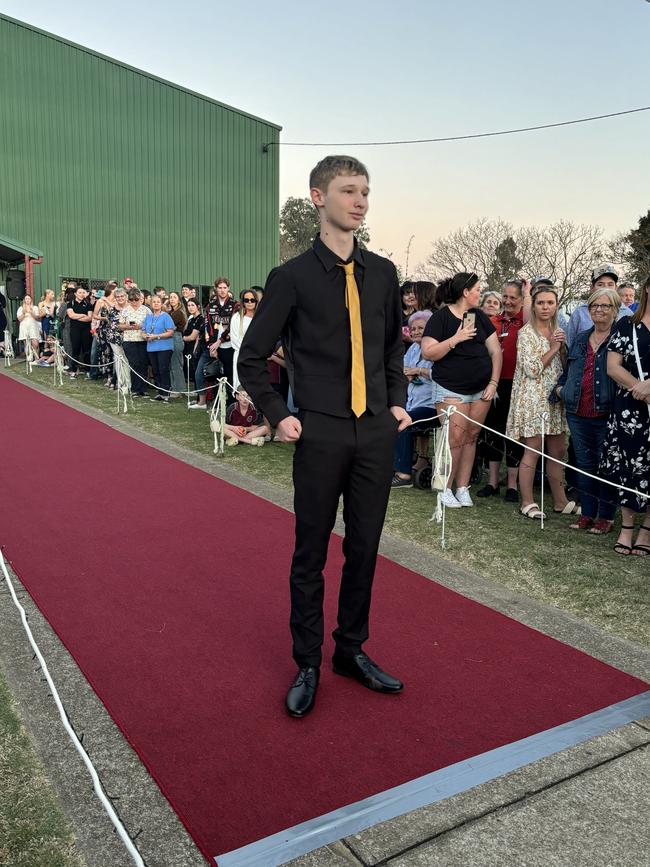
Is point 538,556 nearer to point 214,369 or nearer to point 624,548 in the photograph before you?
point 624,548

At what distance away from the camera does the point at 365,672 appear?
3.29 meters

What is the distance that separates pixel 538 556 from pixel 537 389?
1658 mm

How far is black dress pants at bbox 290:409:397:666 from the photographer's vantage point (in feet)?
9.71

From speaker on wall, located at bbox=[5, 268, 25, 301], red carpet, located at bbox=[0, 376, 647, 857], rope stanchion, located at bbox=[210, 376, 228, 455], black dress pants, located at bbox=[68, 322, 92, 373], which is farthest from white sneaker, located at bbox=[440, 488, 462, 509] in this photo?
speaker on wall, located at bbox=[5, 268, 25, 301]

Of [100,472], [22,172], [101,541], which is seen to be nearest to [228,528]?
[101,541]

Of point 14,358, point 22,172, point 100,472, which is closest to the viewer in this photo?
point 100,472

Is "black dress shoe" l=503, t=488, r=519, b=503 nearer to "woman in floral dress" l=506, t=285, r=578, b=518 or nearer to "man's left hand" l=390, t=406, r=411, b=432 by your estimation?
"woman in floral dress" l=506, t=285, r=578, b=518

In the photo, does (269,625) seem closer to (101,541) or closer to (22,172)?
(101,541)

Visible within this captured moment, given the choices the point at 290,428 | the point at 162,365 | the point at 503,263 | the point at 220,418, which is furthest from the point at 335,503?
the point at 503,263

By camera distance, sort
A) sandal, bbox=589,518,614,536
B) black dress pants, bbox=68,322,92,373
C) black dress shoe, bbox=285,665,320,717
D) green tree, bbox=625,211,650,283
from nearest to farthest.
Result: black dress shoe, bbox=285,665,320,717 → sandal, bbox=589,518,614,536 → black dress pants, bbox=68,322,92,373 → green tree, bbox=625,211,650,283

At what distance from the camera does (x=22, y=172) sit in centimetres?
2398

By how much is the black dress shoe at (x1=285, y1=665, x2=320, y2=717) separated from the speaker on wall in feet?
62.7

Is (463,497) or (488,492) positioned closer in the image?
(463,497)

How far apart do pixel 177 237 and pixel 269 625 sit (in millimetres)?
25605
